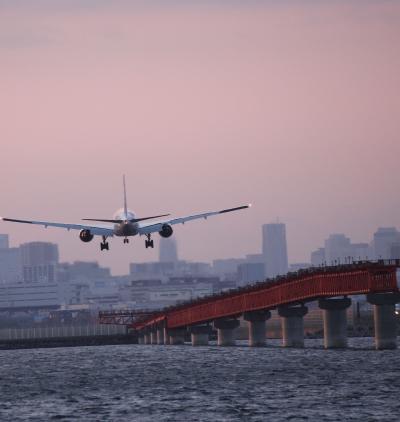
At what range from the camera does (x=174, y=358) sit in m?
198

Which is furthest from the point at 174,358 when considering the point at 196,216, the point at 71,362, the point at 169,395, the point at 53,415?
the point at 53,415

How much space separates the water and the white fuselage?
14.8 metres

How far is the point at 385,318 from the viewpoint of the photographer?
179375mm

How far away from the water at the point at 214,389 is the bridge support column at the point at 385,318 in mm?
1804

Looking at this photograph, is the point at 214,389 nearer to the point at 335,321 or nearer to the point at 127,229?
the point at 127,229

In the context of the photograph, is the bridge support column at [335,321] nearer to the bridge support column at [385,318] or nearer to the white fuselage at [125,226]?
the bridge support column at [385,318]

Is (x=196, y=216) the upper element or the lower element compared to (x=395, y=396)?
upper

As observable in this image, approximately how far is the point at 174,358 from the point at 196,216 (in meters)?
25.3

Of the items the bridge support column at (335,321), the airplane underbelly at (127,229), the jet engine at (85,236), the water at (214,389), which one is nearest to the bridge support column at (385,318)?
the water at (214,389)

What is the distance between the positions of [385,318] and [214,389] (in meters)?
48.7

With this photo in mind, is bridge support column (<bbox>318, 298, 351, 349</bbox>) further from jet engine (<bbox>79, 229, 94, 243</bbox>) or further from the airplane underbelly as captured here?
jet engine (<bbox>79, 229, 94, 243</bbox>)

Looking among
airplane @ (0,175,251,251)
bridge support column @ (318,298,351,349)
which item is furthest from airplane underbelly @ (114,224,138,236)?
bridge support column @ (318,298,351,349)

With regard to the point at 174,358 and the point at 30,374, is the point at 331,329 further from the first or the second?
the point at 30,374

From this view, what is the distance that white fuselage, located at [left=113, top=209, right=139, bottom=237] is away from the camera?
167113 mm
